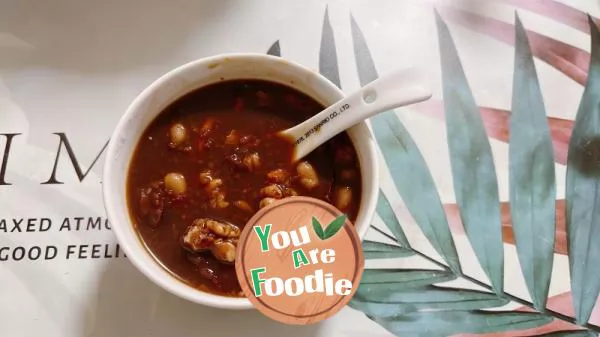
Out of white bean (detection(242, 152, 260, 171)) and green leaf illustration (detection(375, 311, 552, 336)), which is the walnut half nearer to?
white bean (detection(242, 152, 260, 171))

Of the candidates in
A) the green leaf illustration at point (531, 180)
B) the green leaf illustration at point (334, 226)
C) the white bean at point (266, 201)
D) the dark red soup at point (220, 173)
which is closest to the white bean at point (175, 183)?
the dark red soup at point (220, 173)

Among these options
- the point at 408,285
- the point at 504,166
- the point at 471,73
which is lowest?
the point at 408,285

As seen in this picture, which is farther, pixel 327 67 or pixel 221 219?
pixel 327 67

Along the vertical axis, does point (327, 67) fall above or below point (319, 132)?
above

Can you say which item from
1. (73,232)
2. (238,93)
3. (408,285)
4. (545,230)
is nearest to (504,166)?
(545,230)

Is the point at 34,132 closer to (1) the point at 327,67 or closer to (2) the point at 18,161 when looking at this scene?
(2) the point at 18,161

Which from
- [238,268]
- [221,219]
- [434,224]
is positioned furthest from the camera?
[434,224]

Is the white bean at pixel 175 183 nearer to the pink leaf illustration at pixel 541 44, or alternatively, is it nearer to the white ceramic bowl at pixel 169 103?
the white ceramic bowl at pixel 169 103

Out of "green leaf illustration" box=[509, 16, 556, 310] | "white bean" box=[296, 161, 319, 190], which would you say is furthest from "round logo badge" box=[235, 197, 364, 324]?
A: "green leaf illustration" box=[509, 16, 556, 310]
